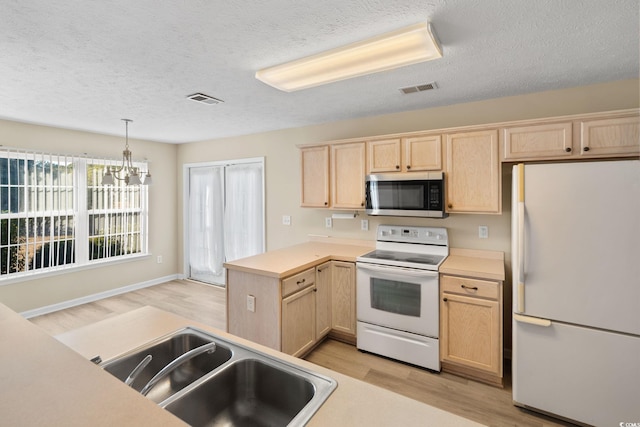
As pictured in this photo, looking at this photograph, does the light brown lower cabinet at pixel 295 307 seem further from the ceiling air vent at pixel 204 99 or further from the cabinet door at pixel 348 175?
the ceiling air vent at pixel 204 99

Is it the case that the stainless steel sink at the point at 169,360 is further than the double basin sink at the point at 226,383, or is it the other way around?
the stainless steel sink at the point at 169,360

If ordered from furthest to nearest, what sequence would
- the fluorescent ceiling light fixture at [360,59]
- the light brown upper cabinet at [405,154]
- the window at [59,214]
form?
the window at [59,214] → the light brown upper cabinet at [405,154] → the fluorescent ceiling light fixture at [360,59]

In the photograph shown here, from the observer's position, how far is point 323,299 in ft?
10.2

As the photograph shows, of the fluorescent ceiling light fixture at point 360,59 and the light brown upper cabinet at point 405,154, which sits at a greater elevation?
the fluorescent ceiling light fixture at point 360,59

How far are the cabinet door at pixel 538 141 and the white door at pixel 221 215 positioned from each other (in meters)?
3.09

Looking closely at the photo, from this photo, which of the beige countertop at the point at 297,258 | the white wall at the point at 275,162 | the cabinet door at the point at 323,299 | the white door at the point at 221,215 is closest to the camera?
the beige countertop at the point at 297,258

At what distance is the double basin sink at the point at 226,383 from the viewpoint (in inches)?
40.9

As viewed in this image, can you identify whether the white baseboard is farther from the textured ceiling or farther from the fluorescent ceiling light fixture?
the fluorescent ceiling light fixture

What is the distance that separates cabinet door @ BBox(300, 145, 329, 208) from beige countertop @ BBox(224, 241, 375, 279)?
520 mm

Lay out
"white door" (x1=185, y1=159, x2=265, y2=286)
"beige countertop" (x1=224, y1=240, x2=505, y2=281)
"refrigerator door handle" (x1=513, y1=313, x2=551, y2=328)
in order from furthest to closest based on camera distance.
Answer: "white door" (x1=185, y1=159, x2=265, y2=286), "beige countertop" (x1=224, y1=240, x2=505, y2=281), "refrigerator door handle" (x1=513, y1=313, x2=551, y2=328)

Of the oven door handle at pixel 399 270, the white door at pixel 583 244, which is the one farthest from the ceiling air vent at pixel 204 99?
the white door at pixel 583 244

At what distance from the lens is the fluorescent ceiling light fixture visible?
1747mm

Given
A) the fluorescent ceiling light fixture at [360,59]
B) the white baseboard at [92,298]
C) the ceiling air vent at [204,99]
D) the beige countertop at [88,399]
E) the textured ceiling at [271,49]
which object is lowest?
the white baseboard at [92,298]

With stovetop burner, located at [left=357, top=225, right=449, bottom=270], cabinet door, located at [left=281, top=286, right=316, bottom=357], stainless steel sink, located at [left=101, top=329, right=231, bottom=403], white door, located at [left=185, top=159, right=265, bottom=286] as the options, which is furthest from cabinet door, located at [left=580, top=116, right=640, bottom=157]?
white door, located at [left=185, top=159, right=265, bottom=286]
